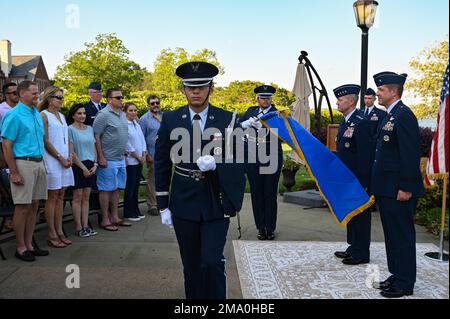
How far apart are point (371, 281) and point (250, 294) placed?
1.36 metres

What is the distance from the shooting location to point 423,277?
4539mm

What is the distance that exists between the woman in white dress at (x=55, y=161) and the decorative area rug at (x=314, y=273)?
2.38m

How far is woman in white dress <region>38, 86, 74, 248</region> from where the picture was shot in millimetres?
5383

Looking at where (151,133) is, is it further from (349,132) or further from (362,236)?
(362,236)

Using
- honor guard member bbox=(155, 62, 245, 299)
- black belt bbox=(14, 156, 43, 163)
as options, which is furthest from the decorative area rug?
black belt bbox=(14, 156, 43, 163)

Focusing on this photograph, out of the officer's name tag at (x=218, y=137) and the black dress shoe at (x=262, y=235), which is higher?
the officer's name tag at (x=218, y=137)

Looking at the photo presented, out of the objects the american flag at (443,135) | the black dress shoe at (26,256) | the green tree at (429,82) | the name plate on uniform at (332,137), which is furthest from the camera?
the green tree at (429,82)

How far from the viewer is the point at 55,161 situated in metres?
5.43

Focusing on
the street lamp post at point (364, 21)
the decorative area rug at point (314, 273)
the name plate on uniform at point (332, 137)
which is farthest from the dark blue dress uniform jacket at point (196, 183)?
the street lamp post at point (364, 21)

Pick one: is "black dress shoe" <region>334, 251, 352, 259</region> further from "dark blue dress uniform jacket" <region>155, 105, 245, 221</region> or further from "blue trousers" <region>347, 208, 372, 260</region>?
"dark blue dress uniform jacket" <region>155, 105, 245, 221</region>

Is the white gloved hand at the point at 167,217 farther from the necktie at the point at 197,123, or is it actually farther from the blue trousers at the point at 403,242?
the blue trousers at the point at 403,242

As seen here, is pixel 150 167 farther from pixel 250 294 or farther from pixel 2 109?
pixel 250 294

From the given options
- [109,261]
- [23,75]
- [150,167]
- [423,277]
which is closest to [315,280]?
[423,277]

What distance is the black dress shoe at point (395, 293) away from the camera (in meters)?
3.98
